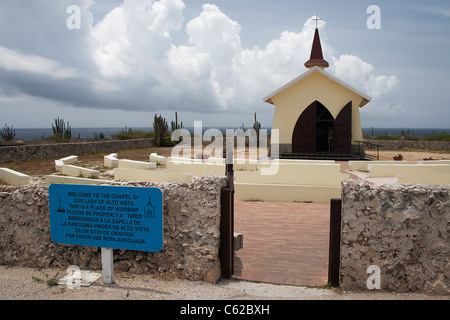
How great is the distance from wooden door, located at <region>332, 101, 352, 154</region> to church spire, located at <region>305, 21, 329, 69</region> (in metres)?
4.41

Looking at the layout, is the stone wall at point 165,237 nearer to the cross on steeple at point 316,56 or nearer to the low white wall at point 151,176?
the low white wall at point 151,176

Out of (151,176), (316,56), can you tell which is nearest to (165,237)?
(151,176)

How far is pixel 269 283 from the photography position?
496cm

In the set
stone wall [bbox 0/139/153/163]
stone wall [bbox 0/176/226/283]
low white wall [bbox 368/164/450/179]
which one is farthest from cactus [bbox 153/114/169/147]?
stone wall [bbox 0/176/226/283]

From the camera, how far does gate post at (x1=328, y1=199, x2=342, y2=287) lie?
15.0 feet

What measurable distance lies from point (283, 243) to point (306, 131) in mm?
15124

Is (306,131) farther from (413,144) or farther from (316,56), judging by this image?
(413,144)

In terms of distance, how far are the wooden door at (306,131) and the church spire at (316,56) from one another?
4.18 metres

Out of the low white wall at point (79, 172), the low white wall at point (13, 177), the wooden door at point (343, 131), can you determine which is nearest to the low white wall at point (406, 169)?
the wooden door at point (343, 131)

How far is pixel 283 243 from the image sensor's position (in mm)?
6910

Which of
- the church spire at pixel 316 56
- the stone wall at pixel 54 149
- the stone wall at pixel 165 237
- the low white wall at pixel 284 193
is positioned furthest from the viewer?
the church spire at pixel 316 56

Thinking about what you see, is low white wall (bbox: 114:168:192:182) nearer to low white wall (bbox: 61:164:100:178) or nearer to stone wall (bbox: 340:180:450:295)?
low white wall (bbox: 61:164:100:178)

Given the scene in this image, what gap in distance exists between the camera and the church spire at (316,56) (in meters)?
24.1
